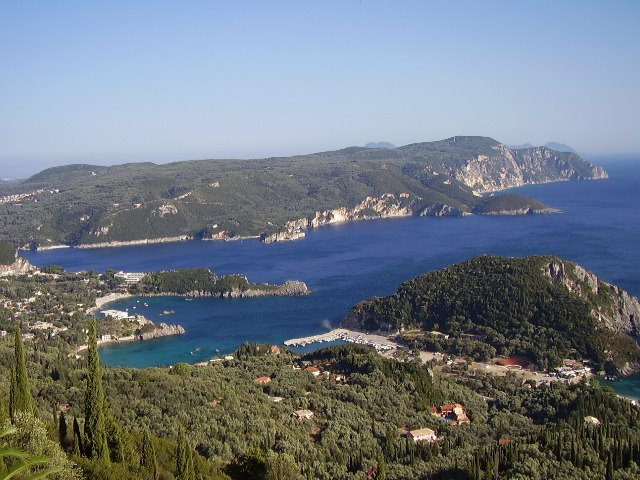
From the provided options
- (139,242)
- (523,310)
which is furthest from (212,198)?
(523,310)

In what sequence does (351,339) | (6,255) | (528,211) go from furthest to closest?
1. (528,211)
2. (6,255)
3. (351,339)

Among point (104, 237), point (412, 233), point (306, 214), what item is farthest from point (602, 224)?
point (104, 237)

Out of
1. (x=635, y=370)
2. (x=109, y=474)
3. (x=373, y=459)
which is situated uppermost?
(x=109, y=474)

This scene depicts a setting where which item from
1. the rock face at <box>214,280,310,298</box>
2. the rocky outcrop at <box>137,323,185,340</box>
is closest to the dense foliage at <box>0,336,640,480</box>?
the rocky outcrop at <box>137,323,185,340</box>

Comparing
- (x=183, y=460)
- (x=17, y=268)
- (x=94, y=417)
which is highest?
(x=94, y=417)

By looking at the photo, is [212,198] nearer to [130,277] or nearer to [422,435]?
[130,277]

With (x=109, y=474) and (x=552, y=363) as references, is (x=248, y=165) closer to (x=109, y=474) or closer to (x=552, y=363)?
(x=552, y=363)

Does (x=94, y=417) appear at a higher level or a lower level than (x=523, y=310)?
higher
